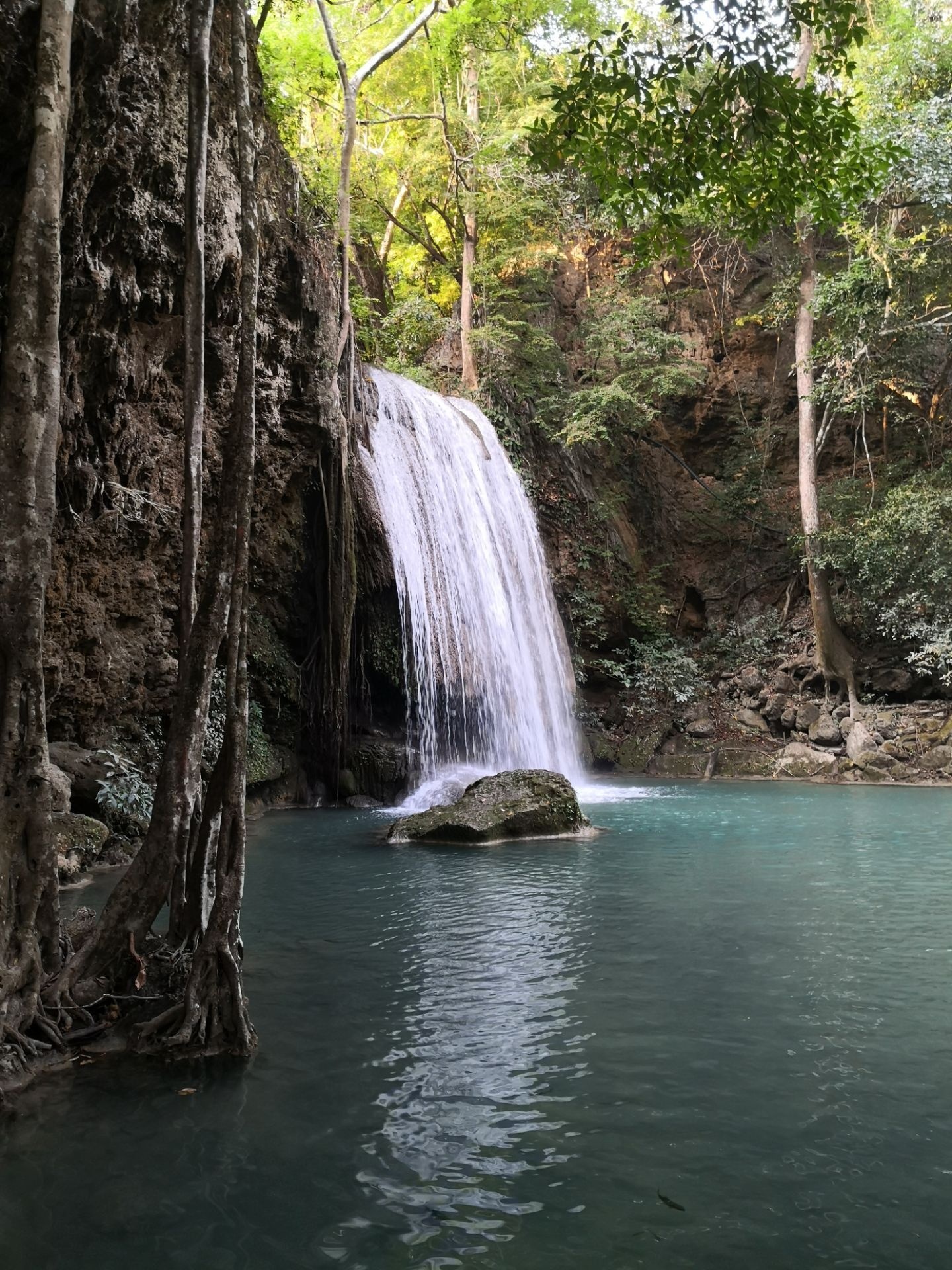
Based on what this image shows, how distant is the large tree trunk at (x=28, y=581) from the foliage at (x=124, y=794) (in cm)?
510

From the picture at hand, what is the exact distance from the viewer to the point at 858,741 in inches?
628

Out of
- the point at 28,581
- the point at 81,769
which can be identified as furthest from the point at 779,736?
the point at 28,581

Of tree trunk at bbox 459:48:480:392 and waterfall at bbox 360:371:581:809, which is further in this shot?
tree trunk at bbox 459:48:480:392

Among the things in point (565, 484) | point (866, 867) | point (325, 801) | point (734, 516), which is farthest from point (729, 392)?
point (866, 867)

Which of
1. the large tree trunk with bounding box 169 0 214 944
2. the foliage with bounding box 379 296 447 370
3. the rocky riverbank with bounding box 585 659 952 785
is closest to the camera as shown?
the large tree trunk with bounding box 169 0 214 944

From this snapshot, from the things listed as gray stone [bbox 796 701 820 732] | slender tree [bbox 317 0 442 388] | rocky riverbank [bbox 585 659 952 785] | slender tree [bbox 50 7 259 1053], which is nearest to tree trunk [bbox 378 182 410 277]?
slender tree [bbox 317 0 442 388]

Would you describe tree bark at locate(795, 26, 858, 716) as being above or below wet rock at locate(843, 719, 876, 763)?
above

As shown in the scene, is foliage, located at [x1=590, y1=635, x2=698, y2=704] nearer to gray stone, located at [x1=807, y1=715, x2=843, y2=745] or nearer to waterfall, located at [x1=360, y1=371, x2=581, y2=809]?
waterfall, located at [x1=360, y1=371, x2=581, y2=809]

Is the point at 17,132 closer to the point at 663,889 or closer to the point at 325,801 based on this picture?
the point at 663,889

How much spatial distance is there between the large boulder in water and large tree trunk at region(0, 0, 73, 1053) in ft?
19.5

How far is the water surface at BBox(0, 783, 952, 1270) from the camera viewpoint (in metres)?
2.71

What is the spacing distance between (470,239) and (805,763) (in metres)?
13.1

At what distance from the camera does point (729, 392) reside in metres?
22.1

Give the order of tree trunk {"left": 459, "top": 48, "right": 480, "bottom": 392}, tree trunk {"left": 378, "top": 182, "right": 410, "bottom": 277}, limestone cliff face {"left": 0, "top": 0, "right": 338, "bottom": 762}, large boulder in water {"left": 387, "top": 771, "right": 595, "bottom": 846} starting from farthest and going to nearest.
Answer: tree trunk {"left": 378, "top": 182, "right": 410, "bottom": 277} < tree trunk {"left": 459, "top": 48, "right": 480, "bottom": 392} < large boulder in water {"left": 387, "top": 771, "right": 595, "bottom": 846} < limestone cliff face {"left": 0, "top": 0, "right": 338, "bottom": 762}
